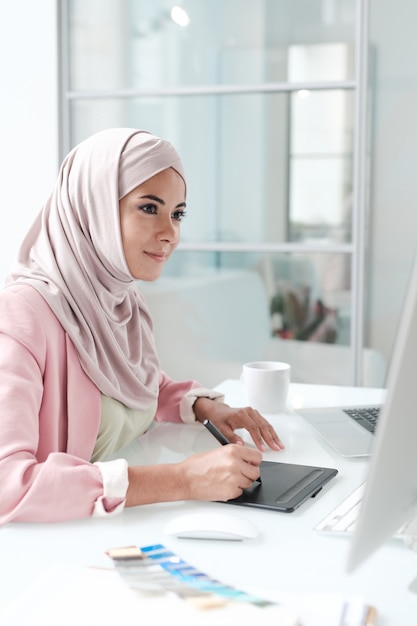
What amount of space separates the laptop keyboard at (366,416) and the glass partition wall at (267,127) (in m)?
1.25

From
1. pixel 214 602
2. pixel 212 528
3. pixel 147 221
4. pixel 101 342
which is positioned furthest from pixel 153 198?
pixel 214 602

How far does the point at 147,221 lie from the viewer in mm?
1317

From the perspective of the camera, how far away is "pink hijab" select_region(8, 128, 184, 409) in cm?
127

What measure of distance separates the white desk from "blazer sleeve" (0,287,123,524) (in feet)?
0.09

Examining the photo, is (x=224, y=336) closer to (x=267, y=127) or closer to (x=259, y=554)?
(x=267, y=127)

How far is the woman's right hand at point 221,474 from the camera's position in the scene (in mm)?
997

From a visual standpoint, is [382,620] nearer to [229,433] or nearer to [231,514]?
[231,514]

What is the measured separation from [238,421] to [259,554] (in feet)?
1.73

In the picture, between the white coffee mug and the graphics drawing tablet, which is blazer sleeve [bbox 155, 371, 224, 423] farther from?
the graphics drawing tablet

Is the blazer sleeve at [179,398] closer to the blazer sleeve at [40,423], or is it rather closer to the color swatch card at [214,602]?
the blazer sleeve at [40,423]

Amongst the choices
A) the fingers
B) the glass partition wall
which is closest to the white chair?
the glass partition wall

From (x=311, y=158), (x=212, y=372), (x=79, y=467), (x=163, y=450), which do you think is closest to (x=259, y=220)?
(x=311, y=158)

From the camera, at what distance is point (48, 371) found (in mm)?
1149

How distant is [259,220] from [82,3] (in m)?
1.15
